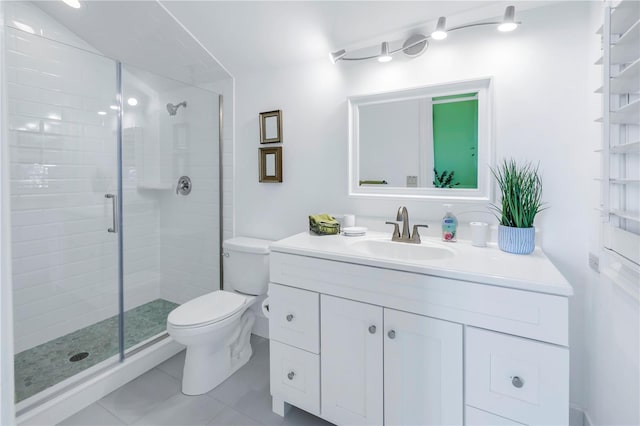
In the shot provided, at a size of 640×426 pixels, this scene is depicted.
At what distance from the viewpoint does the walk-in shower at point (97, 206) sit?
6.21 ft

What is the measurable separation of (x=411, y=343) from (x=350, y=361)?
30cm

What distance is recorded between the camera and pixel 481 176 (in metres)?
1.55

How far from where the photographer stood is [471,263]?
1194mm

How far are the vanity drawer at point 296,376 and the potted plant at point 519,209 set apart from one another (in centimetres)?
101

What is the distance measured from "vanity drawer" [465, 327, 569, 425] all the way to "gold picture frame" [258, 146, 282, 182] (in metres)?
1.50

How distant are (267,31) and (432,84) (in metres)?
1.05

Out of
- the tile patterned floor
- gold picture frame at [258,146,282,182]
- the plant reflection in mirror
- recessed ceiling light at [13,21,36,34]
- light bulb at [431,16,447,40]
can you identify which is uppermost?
recessed ceiling light at [13,21,36,34]

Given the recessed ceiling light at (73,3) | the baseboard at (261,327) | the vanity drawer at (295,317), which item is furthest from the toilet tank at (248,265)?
the recessed ceiling light at (73,3)

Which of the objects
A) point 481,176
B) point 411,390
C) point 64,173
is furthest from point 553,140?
point 64,173

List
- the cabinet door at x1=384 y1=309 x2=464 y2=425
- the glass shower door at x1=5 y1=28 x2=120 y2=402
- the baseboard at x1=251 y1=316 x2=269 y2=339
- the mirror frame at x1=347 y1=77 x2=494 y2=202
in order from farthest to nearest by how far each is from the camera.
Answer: the baseboard at x1=251 y1=316 x2=269 y2=339, the glass shower door at x1=5 y1=28 x2=120 y2=402, the mirror frame at x1=347 y1=77 x2=494 y2=202, the cabinet door at x1=384 y1=309 x2=464 y2=425

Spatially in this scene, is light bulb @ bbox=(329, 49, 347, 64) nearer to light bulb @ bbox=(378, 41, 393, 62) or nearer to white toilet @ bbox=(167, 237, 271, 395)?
light bulb @ bbox=(378, 41, 393, 62)

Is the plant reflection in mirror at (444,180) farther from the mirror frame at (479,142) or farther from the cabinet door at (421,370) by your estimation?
the cabinet door at (421,370)

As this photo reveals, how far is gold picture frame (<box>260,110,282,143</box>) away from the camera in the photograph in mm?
2131

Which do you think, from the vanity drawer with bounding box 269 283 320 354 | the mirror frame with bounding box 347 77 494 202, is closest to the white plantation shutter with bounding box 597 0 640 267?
the mirror frame with bounding box 347 77 494 202
